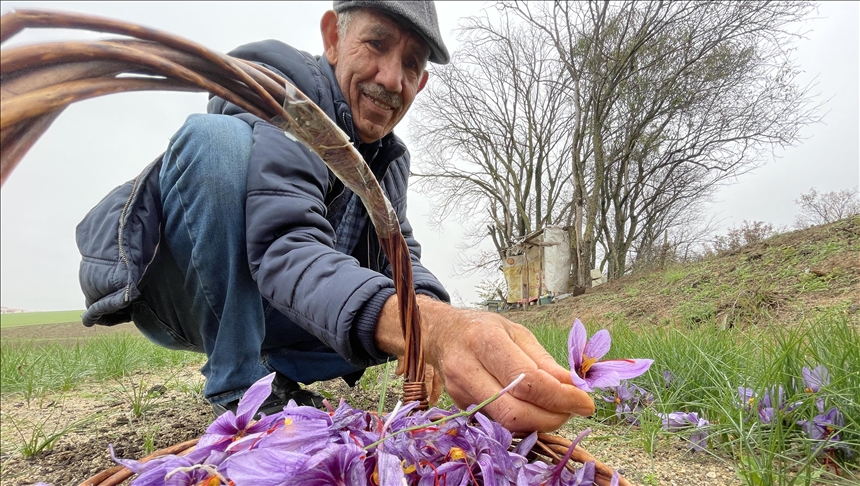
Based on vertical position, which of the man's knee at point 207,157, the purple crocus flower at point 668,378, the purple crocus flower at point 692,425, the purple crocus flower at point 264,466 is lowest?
the purple crocus flower at point 692,425

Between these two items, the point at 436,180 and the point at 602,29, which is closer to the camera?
the point at 602,29

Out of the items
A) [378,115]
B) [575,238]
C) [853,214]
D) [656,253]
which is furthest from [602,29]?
[378,115]

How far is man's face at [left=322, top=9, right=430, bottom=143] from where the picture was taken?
5.42 feet

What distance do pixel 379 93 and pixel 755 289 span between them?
4.31 meters

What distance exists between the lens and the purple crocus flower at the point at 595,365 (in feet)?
2.04

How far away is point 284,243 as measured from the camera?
1.14 meters

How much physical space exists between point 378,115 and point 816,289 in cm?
418

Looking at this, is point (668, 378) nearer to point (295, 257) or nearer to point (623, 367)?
point (623, 367)

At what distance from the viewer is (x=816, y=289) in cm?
380

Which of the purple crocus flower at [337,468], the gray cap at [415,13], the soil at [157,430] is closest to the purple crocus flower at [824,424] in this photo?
the soil at [157,430]

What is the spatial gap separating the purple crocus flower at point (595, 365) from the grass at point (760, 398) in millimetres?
591

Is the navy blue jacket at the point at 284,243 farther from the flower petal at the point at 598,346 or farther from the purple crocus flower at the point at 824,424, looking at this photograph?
the purple crocus flower at the point at 824,424

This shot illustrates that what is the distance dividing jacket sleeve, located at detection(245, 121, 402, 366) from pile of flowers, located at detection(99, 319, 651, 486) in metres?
0.33

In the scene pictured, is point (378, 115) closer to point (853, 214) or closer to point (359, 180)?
point (359, 180)
